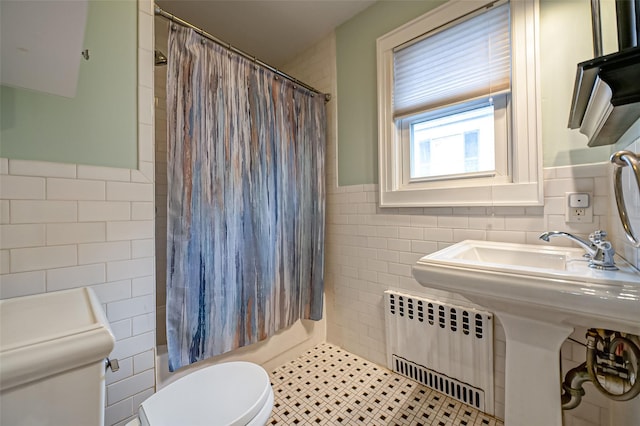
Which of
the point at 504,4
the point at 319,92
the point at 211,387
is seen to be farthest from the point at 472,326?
the point at 319,92

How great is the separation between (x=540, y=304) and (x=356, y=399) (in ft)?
3.82

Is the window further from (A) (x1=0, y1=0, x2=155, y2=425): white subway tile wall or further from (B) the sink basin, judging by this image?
(A) (x1=0, y1=0, x2=155, y2=425): white subway tile wall

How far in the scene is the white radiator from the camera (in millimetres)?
1304

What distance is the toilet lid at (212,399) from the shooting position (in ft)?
2.69

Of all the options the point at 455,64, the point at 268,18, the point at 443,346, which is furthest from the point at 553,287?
the point at 268,18

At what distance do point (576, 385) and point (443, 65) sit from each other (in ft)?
5.30

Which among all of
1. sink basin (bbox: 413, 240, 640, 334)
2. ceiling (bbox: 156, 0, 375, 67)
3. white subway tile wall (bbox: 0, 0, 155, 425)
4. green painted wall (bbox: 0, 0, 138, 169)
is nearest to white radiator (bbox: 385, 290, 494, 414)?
sink basin (bbox: 413, 240, 640, 334)

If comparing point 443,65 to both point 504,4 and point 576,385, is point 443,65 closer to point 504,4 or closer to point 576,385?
point 504,4

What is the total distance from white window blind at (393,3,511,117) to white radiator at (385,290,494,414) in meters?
1.19

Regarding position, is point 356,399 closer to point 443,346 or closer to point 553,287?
point 443,346

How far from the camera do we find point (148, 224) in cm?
114

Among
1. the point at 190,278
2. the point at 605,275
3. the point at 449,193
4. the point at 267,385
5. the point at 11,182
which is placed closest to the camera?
the point at 605,275

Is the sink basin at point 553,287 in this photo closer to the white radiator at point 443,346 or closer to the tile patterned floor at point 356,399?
the white radiator at point 443,346

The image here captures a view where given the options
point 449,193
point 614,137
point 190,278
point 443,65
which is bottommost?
point 190,278
